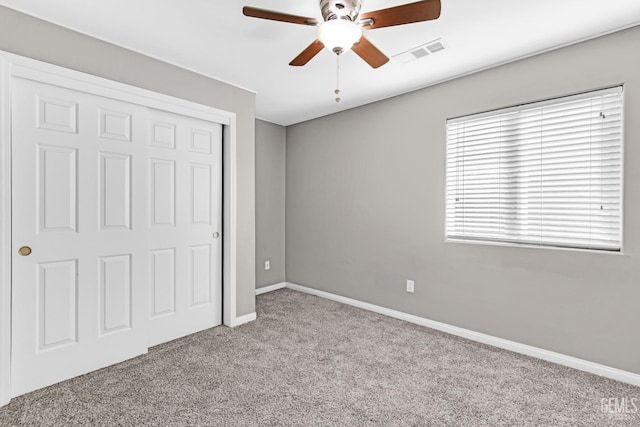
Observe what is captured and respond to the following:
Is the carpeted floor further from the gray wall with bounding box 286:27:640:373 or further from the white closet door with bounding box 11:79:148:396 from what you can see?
the gray wall with bounding box 286:27:640:373

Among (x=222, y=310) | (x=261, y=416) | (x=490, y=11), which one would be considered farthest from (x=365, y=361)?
(x=490, y=11)

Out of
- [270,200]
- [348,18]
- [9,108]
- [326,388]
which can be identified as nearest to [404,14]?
[348,18]

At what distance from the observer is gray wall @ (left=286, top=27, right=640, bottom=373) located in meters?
2.27

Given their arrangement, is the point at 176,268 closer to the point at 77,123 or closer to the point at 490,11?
the point at 77,123

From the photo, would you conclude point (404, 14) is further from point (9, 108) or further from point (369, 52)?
point (9, 108)

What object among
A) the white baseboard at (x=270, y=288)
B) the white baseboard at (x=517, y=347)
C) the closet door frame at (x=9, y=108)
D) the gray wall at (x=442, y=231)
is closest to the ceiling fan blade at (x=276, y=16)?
the closet door frame at (x=9, y=108)

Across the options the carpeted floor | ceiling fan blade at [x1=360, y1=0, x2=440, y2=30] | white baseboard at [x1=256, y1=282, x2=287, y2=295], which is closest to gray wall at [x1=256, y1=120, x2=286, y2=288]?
white baseboard at [x1=256, y1=282, x2=287, y2=295]

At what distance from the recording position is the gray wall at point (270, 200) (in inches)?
176

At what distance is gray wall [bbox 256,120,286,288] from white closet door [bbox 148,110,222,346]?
1.21m

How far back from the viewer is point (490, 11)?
6.67ft

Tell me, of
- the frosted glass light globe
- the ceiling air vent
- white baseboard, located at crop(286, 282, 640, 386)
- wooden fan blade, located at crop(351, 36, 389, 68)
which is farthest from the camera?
the ceiling air vent

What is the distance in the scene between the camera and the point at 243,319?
3354 millimetres

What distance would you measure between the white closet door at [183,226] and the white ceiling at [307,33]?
0.64 meters

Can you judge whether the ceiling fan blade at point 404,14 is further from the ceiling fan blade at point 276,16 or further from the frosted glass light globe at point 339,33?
the ceiling fan blade at point 276,16
